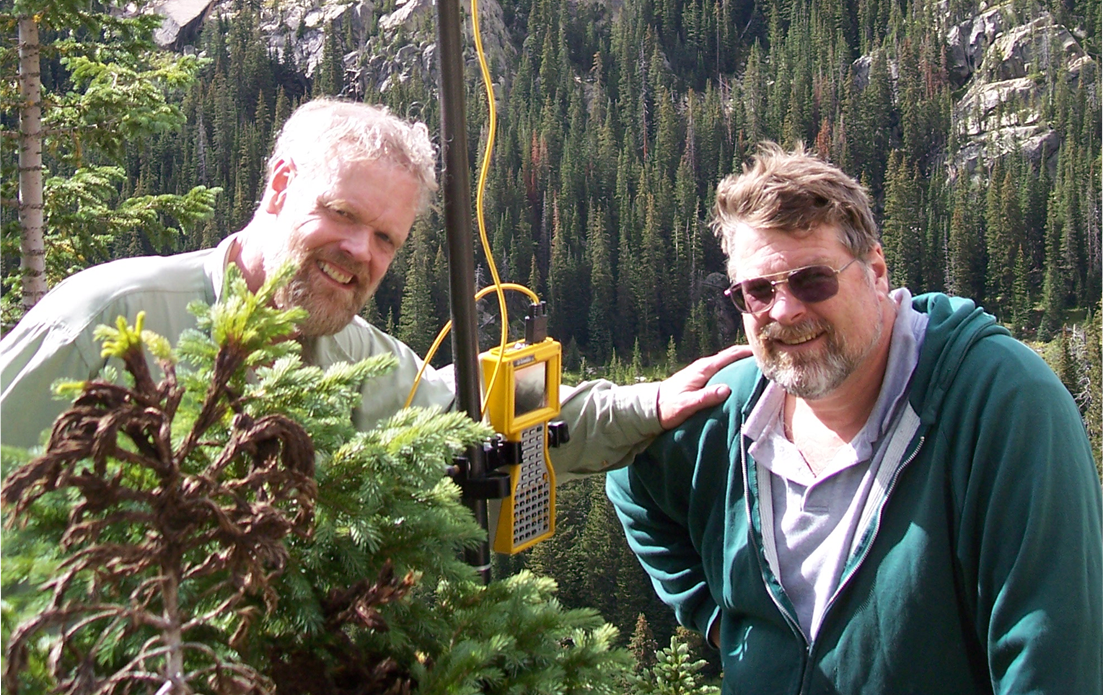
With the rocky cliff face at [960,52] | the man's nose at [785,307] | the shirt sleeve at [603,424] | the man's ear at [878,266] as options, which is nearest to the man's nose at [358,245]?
the shirt sleeve at [603,424]

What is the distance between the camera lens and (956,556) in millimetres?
2527

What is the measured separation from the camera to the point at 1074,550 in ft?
7.74

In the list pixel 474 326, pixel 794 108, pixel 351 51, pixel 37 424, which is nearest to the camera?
pixel 37 424

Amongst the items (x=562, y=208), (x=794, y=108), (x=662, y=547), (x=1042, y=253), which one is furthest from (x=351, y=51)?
(x=662, y=547)

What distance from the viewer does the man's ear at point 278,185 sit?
271 centimetres

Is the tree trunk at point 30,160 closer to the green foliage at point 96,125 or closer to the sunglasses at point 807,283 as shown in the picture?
the green foliage at point 96,125

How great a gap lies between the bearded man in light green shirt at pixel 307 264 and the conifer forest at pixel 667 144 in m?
47.0

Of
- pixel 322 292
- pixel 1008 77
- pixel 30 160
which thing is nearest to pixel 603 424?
pixel 322 292

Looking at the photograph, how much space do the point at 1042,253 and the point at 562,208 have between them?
33519 millimetres

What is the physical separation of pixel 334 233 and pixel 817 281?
1189 millimetres

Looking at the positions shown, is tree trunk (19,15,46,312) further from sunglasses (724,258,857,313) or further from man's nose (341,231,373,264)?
sunglasses (724,258,857,313)

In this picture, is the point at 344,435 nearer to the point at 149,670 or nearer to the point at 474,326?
the point at 149,670

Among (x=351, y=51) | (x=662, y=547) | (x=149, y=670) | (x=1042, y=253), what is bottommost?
(x=1042, y=253)

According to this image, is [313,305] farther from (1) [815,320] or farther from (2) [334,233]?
(1) [815,320]
